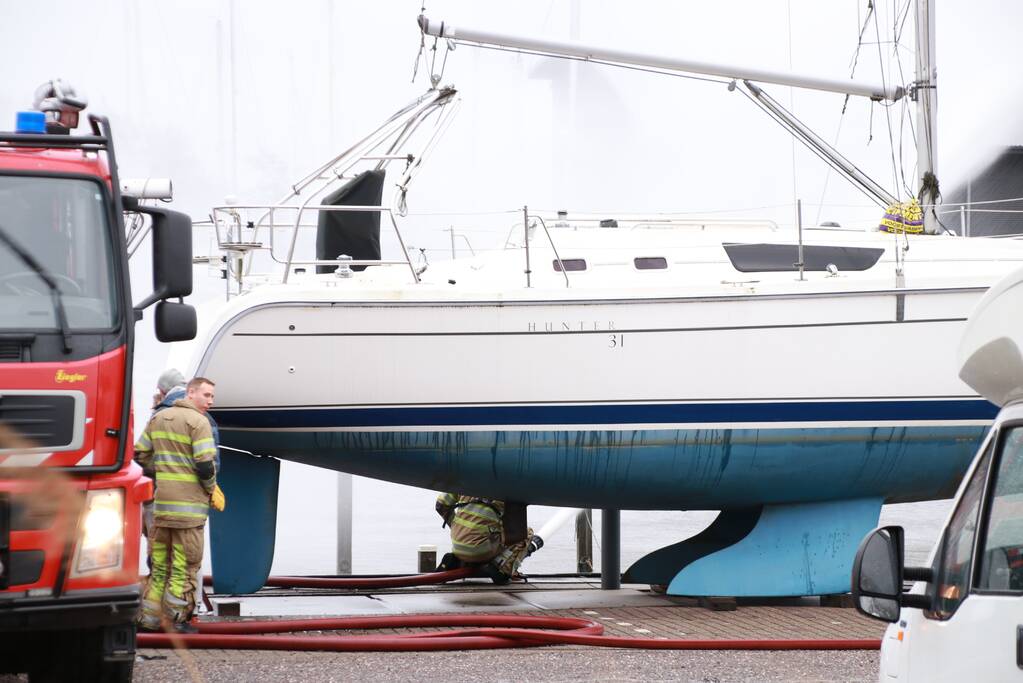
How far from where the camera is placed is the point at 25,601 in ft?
16.6

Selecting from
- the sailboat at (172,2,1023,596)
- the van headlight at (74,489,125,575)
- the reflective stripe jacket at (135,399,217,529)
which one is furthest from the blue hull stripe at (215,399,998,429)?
the van headlight at (74,489,125,575)

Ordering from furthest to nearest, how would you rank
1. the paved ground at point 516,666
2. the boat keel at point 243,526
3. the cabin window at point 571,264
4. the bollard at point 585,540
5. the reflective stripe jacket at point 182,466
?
the bollard at point 585,540, the cabin window at point 571,264, the boat keel at point 243,526, the reflective stripe jacket at point 182,466, the paved ground at point 516,666

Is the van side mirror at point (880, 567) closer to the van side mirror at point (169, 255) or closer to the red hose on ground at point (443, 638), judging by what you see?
the van side mirror at point (169, 255)

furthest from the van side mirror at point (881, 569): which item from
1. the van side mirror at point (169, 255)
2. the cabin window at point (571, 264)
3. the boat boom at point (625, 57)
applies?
the boat boom at point (625, 57)

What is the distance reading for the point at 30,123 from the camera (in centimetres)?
595

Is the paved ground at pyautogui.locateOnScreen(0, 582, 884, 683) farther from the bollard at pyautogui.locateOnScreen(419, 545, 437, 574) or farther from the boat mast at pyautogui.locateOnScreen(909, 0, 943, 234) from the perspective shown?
the boat mast at pyautogui.locateOnScreen(909, 0, 943, 234)

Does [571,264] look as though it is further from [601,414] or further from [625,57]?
[625,57]

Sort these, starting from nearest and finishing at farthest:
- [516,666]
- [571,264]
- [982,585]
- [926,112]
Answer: [982,585] < [516,666] < [571,264] < [926,112]

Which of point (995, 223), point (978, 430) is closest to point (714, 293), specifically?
point (978, 430)

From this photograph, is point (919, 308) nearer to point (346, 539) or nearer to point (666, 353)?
point (666, 353)

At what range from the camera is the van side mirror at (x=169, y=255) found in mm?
5738

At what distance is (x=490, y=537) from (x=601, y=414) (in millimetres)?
1986

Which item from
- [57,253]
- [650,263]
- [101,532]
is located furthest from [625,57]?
[101,532]

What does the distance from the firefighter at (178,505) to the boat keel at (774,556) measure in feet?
12.1
